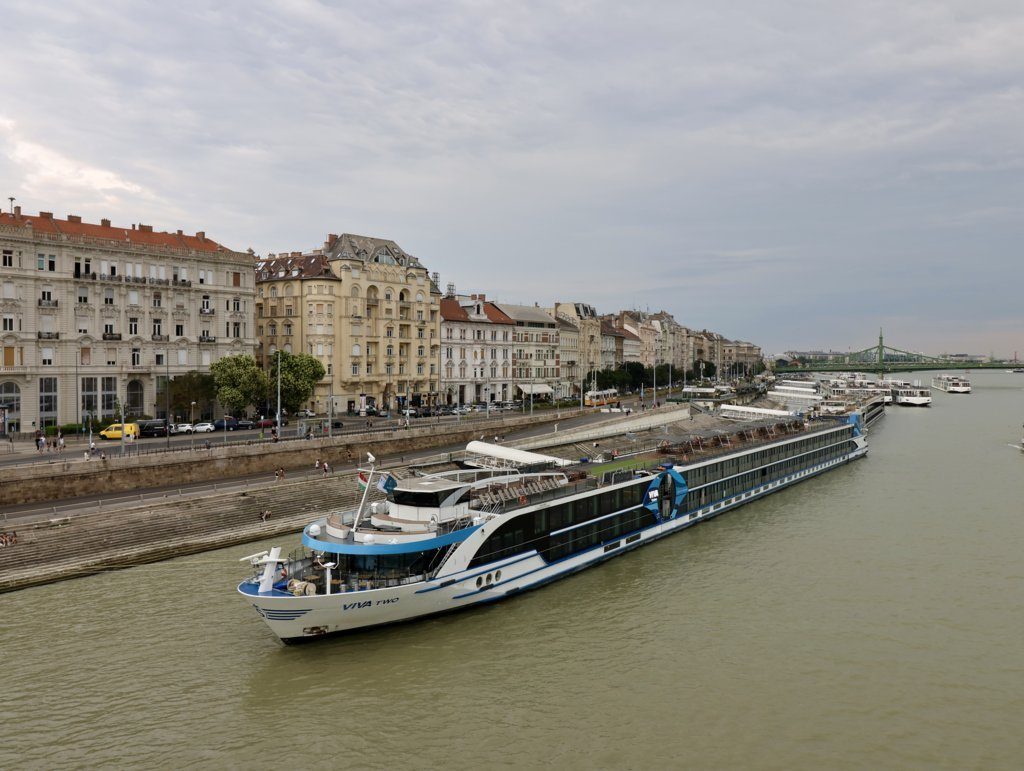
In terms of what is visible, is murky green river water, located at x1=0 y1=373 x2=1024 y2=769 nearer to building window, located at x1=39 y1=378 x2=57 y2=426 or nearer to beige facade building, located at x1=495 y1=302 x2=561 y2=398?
building window, located at x1=39 y1=378 x2=57 y2=426

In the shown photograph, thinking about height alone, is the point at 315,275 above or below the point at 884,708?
above

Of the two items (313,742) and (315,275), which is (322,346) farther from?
(313,742)

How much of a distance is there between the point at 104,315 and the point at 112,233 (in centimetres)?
852

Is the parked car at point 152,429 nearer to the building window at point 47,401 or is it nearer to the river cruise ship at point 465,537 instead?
the building window at point 47,401

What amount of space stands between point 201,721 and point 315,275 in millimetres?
61931

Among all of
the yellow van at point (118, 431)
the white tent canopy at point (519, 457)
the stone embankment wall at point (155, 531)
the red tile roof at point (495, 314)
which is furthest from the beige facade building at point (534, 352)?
the white tent canopy at point (519, 457)

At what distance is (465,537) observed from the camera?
2483 centimetres

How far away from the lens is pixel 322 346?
75.8 metres

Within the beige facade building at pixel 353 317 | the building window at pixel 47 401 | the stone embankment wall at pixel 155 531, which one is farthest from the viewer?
the beige facade building at pixel 353 317

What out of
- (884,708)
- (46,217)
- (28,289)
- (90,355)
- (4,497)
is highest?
(46,217)

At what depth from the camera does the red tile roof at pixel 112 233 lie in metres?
57.2

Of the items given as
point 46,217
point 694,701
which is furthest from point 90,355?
point 694,701

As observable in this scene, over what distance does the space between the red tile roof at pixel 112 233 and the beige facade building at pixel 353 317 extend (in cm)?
1085

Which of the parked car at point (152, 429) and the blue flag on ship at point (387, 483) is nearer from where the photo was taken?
the blue flag on ship at point (387, 483)
